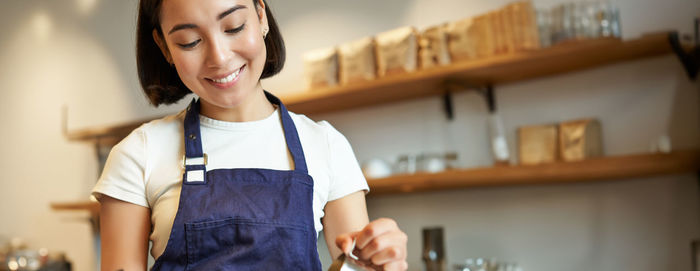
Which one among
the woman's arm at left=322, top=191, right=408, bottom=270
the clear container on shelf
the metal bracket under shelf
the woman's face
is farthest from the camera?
the metal bracket under shelf

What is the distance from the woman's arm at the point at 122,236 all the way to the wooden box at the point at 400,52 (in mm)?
1943

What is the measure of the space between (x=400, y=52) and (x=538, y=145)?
2.35ft

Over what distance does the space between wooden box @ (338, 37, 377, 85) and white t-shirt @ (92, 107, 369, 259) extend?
5.92ft

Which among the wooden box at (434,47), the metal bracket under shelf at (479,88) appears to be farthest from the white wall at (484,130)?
the wooden box at (434,47)

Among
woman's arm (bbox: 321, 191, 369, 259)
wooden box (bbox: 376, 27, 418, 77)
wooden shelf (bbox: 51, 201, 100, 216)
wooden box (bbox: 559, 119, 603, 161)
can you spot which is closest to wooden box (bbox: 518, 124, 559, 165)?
wooden box (bbox: 559, 119, 603, 161)

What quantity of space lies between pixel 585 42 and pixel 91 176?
11.5 ft

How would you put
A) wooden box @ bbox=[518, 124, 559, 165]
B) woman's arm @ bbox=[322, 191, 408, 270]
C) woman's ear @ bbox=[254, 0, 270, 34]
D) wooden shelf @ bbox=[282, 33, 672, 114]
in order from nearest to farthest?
1. woman's arm @ bbox=[322, 191, 408, 270]
2. woman's ear @ bbox=[254, 0, 270, 34]
3. wooden shelf @ bbox=[282, 33, 672, 114]
4. wooden box @ bbox=[518, 124, 559, 165]

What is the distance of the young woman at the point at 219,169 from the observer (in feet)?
3.37

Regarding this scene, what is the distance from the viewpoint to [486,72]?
2689mm

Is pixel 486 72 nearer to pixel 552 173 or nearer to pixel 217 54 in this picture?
pixel 552 173

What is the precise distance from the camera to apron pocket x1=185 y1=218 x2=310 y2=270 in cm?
104

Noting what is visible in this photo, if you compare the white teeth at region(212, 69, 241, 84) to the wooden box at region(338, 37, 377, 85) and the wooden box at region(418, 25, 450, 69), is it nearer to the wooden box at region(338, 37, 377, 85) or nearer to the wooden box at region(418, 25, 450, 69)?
the wooden box at region(418, 25, 450, 69)

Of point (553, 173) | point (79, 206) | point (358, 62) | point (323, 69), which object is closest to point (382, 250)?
point (553, 173)

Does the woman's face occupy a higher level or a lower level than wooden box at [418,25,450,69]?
lower
